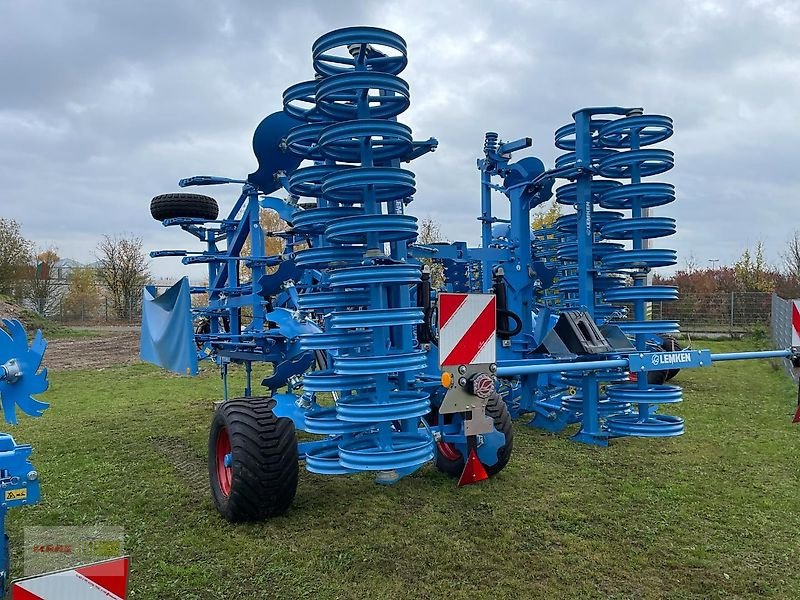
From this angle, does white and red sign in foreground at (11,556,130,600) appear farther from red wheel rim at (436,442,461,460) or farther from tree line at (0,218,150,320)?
tree line at (0,218,150,320)

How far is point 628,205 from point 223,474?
13.7 feet

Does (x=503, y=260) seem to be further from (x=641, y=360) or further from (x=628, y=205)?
(x=641, y=360)

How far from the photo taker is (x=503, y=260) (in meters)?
7.37

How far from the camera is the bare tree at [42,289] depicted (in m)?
31.5

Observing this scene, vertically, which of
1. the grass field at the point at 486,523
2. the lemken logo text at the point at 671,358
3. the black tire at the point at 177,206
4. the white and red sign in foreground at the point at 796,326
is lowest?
the grass field at the point at 486,523

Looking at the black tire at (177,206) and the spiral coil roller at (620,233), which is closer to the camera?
the spiral coil roller at (620,233)

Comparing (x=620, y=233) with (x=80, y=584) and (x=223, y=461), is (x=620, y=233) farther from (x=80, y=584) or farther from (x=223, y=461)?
(x=80, y=584)

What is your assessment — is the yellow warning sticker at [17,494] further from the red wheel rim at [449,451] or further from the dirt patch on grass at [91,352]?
the dirt patch on grass at [91,352]

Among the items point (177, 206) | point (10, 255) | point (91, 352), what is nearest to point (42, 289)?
point (10, 255)

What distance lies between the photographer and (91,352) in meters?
18.8

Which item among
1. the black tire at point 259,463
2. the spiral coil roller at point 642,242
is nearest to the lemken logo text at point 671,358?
the spiral coil roller at point 642,242

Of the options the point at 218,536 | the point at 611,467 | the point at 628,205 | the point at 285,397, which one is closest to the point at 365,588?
the point at 218,536

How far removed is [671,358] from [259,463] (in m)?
3.02

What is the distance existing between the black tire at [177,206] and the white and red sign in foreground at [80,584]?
5.49m
